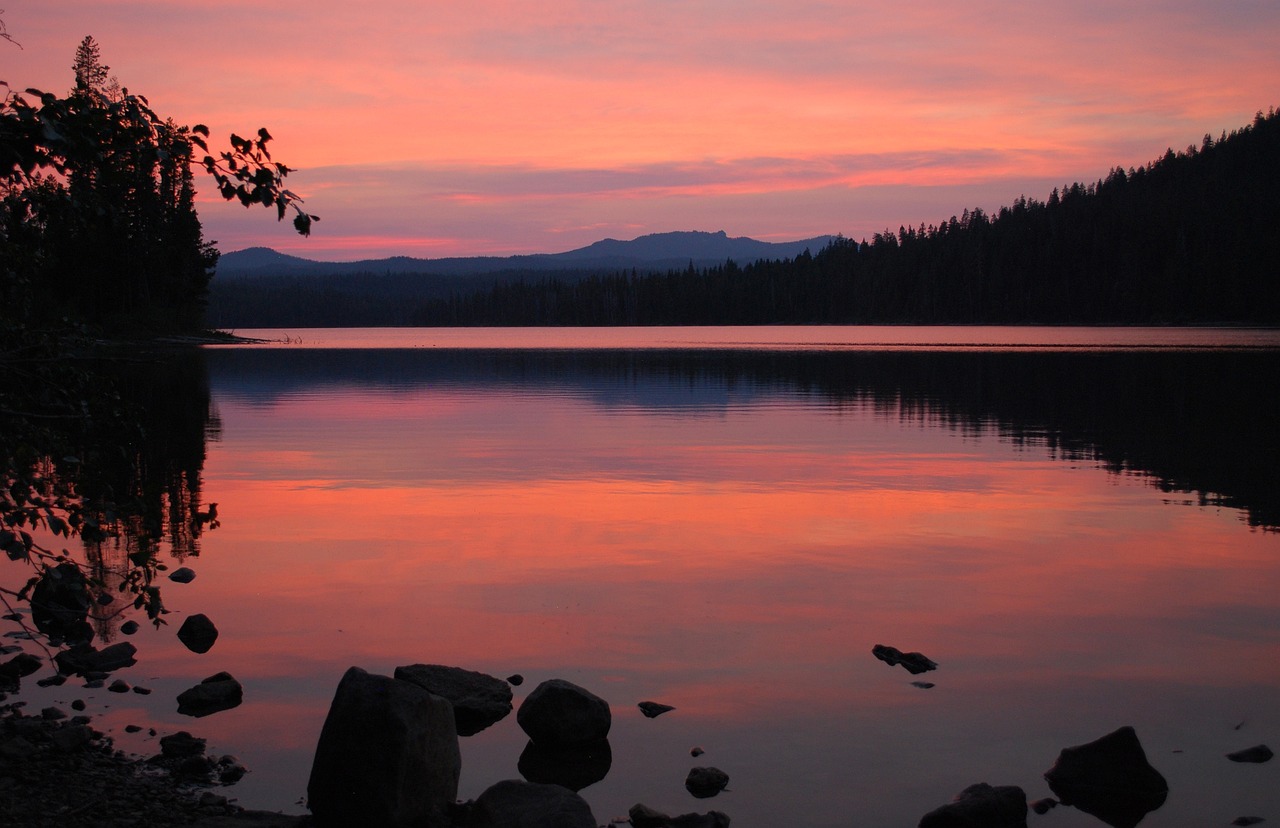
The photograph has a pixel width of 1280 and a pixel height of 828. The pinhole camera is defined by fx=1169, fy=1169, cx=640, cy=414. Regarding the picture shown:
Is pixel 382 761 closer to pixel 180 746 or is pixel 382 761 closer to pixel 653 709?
pixel 180 746

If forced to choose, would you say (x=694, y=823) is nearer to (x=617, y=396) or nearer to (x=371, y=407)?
(x=371, y=407)

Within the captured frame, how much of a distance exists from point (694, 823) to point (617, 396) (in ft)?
132

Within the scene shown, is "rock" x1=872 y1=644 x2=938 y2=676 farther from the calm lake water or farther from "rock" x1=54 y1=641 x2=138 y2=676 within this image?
"rock" x1=54 y1=641 x2=138 y2=676

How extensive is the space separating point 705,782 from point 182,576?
9.04 metres

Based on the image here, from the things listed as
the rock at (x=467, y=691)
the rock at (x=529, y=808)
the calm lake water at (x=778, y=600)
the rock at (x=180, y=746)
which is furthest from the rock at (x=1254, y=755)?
the rock at (x=180, y=746)

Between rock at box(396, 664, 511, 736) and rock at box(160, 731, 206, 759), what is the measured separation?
5.82 ft

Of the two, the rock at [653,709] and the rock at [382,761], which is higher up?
the rock at [382,761]

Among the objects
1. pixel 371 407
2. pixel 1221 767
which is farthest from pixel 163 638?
pixel 371 407

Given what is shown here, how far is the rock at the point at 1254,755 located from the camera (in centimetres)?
947

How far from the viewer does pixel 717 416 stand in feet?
128

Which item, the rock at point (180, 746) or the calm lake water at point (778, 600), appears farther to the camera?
the calm lake water at point (778, 600)

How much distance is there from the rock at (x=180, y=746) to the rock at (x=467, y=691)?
1.77 meters

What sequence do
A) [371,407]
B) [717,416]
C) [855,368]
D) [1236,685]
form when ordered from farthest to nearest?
1. [855,368]
2. [371,407]
3. [717,416]
4. [1236,685]

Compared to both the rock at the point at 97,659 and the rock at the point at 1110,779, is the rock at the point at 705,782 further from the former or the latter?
the rock at the point at 97,659
